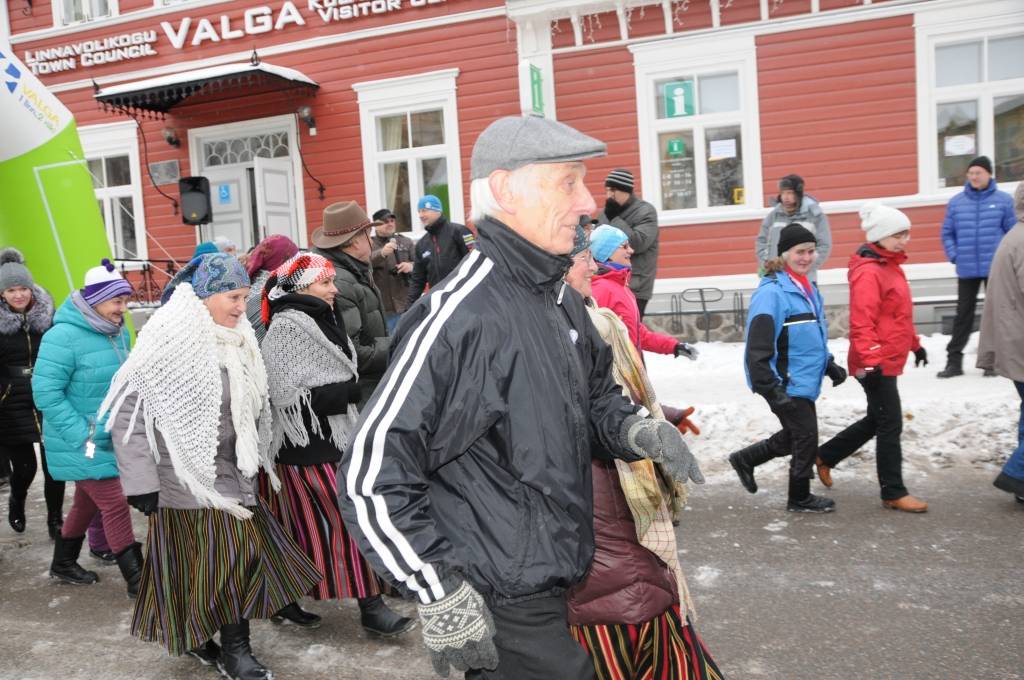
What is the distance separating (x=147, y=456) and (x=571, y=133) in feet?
8.19

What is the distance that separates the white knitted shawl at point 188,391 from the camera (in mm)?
3865

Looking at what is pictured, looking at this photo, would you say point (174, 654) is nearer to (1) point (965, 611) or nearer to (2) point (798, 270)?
(1) point (965, 611)

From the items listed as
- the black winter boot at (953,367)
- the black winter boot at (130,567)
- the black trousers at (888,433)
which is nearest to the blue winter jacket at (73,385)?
the black winter boot at (130,567)

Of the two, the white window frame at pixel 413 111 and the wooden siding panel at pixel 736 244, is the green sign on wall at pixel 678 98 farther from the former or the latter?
the white window frame at pixel 413 111

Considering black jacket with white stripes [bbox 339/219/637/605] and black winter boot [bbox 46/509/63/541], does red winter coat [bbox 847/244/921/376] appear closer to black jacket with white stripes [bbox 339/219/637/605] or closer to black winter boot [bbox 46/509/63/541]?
black jacket with white stripes [bbox 339/219/637/605]

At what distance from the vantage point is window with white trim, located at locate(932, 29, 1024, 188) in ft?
38.9

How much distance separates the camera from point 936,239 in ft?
40.4

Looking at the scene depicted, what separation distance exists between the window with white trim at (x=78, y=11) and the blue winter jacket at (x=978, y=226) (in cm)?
1465

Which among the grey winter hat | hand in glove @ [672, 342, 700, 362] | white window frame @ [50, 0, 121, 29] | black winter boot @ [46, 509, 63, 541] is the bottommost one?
black winter boot @ [46, 509, 63, 541]

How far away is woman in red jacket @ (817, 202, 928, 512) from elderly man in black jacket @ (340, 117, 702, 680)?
12.5 feet

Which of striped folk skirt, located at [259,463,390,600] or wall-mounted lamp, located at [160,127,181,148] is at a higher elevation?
wall-mounted lamp, located at [160,127,181,148]

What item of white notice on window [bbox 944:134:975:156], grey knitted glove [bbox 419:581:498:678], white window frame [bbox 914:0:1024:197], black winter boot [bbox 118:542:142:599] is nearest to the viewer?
grey knitted glove [bbox 419:581:498:678]

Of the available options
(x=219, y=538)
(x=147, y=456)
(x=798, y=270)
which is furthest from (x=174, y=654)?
(x=798, y=270)

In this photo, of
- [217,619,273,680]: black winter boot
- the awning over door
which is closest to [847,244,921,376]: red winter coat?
[217,619,273,680]: black winter boot
